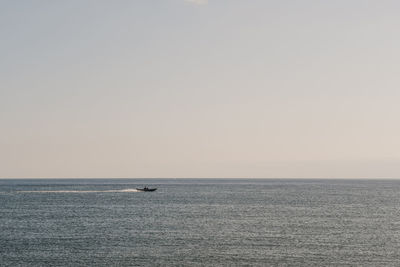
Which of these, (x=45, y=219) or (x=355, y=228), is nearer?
(x=355, y=228)

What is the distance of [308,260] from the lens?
78438mm

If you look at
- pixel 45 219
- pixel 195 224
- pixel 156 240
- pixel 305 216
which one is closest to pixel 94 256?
pixel 156 240

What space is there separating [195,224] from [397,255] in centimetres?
4917

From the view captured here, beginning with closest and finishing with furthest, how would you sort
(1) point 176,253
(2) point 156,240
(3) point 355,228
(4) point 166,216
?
(1) point 176,253
(2) point 156,240
(3) point 355,228
(4) point 166,216

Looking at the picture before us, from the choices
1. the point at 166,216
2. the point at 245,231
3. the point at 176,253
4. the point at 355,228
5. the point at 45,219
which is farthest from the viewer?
the point at 166,216

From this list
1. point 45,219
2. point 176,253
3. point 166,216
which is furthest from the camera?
point 166,216

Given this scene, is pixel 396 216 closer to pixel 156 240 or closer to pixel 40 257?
pixel 156 240

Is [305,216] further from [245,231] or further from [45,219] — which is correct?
[45,219]

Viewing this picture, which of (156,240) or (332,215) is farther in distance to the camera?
(332,215)

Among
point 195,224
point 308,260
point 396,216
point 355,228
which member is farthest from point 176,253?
point 396,216

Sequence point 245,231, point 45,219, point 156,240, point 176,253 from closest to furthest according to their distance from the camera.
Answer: point 176,253
point 156,240
point 245,231
point 45,219

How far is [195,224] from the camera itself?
4811 inches

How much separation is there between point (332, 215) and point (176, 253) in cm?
7159

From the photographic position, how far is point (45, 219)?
132m
